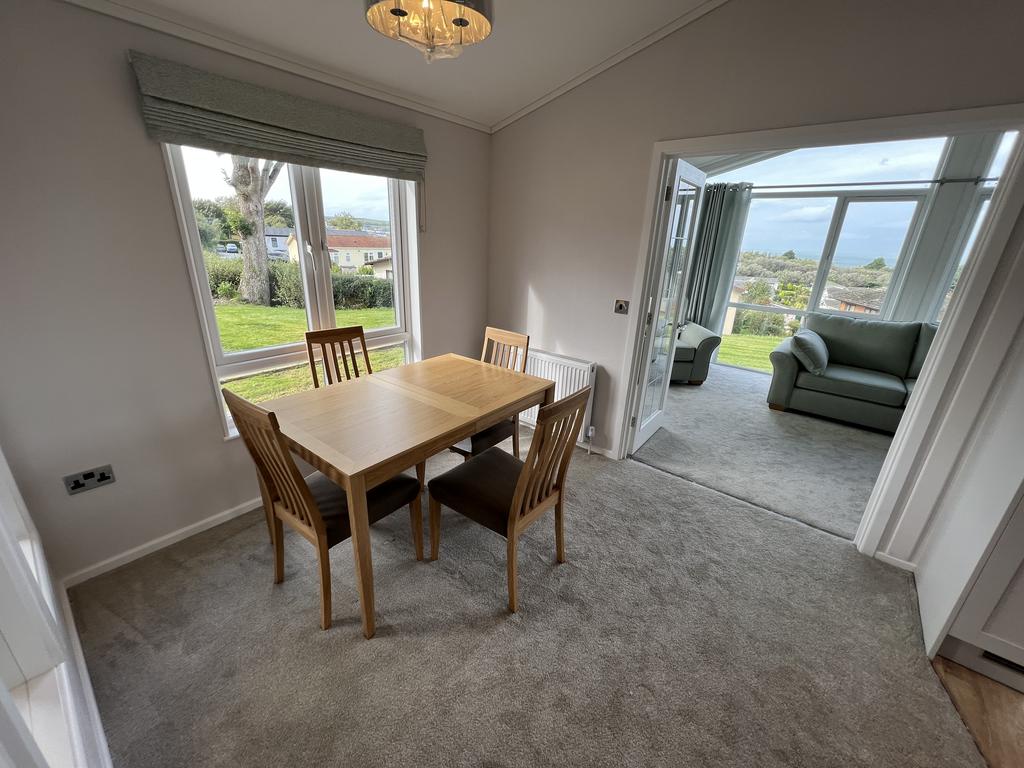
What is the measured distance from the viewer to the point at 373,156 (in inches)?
90.9

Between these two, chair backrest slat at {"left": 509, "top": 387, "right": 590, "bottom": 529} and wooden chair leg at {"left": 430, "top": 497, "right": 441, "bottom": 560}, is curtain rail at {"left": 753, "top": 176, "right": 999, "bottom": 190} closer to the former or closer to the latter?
chair backrest slat at {"left": 509, "top": 387, "right": 590, "bottom": 529}

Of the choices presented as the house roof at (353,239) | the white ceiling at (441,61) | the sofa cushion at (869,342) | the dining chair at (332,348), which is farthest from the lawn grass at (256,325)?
the sofa cushion at (869,342)

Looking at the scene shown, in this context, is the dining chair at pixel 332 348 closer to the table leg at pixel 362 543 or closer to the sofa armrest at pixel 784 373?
the table leg at pixel 362 543

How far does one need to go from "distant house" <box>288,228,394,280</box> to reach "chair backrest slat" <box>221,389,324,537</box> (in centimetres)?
123

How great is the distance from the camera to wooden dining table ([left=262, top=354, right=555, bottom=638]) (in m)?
1.42

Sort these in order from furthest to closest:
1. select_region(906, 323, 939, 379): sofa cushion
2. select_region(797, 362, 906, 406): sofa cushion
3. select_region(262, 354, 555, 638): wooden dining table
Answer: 1. select_region(906, 323, 939, 379): sofa cushion
2. select_region(797, 362, 906, 406): sofa cushion
3. select_region(262, 354, 555, 638): wooden dining table

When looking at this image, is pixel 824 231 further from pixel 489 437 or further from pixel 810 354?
pixel 489 437

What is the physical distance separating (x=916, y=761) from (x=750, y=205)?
5.38 meters

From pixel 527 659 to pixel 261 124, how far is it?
8.46ft

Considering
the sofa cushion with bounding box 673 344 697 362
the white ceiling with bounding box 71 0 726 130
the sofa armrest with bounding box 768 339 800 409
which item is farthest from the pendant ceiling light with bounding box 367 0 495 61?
the sofa cushion with bounding box 673 344 697 362

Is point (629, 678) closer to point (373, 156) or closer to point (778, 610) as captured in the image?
point (778, 610)

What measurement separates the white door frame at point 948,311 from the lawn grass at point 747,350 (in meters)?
3.73

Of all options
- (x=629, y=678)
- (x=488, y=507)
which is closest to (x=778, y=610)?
(x=629, y=678)

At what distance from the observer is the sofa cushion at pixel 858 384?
3363 mm
